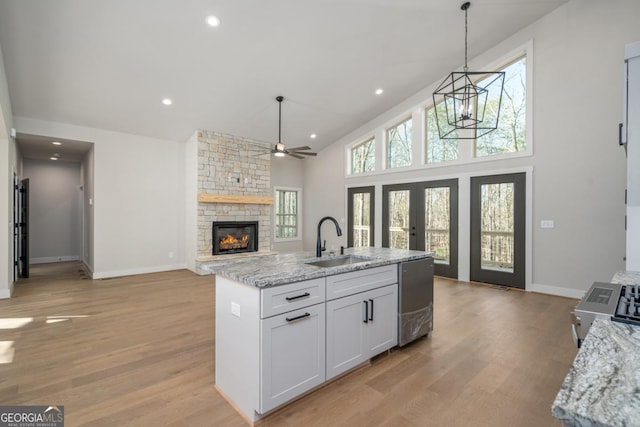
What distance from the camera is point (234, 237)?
281 inches

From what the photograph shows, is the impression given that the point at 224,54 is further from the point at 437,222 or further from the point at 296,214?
the point at 296,214

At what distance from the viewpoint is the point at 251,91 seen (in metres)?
5.39

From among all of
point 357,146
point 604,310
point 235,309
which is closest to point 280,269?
point 235,309

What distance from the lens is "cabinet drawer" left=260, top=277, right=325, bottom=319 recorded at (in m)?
1.85

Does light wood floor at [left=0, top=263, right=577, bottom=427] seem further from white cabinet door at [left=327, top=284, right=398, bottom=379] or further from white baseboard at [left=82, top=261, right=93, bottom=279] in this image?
white baseboard at [left=82, top=261, right=93, bottom=279]

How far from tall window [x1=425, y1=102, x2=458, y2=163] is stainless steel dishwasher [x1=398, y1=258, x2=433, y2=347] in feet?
12.3

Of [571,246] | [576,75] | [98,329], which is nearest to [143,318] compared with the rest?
[98,329]

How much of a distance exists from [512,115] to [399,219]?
2969 mm

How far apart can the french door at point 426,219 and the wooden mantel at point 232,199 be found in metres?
2.95

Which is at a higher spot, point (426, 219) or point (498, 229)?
point (426, 219)

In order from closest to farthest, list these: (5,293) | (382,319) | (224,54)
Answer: (382,319)
(224,54)
(5,293)

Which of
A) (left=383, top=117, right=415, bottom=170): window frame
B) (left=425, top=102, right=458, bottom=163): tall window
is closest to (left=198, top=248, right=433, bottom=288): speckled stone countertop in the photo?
(left=425, top=102, right=458, bottom=163): tall window

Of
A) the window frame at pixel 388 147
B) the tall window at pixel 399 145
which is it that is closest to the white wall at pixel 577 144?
the window frame at pixel 388 147

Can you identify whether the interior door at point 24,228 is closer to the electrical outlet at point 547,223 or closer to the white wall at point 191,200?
the white wall at point 191,200
